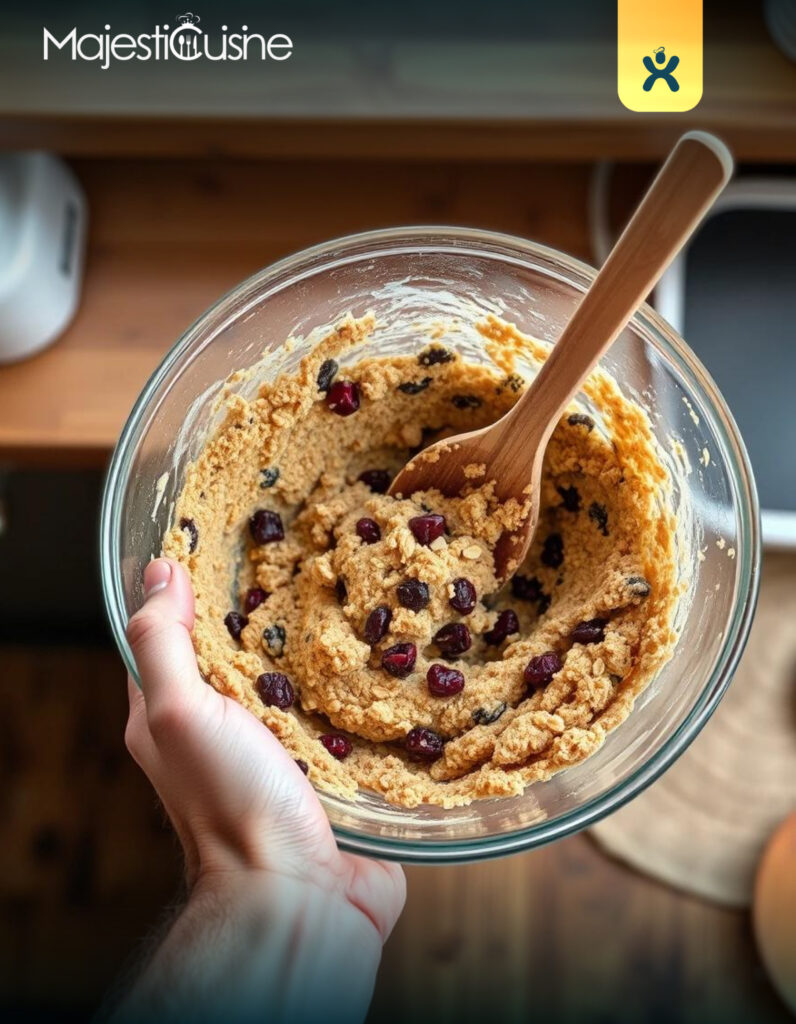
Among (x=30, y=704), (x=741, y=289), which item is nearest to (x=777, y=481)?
(x=741, y=289)

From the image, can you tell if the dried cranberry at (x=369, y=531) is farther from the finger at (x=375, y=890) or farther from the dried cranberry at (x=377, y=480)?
the finger at (x=375, y=890)

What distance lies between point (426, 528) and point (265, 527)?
147 millimetres

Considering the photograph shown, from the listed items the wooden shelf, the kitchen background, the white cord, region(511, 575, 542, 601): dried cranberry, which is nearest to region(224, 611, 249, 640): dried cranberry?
region(511, 575, 542, 601): dried cranberry

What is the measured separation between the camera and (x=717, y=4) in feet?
3.42

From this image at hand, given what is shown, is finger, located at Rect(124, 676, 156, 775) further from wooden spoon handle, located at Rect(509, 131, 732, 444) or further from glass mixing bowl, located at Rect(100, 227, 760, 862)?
wooden spoon handle, located at Rect(509, 131, 732, 444)

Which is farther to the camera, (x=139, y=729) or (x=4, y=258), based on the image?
(x=4, y=258)

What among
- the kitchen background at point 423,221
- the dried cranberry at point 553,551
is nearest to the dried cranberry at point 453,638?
the dried cranberry at point 553,551

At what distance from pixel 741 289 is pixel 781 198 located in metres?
0.11

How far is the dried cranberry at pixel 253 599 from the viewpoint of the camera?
0.88m

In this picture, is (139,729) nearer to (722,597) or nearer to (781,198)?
(722,597)

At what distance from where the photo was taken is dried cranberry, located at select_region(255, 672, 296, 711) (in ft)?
2.68

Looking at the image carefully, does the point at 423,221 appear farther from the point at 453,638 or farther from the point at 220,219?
the point at 453,638

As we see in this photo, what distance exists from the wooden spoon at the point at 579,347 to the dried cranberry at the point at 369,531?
0.04 metres

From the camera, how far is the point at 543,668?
81 cm
